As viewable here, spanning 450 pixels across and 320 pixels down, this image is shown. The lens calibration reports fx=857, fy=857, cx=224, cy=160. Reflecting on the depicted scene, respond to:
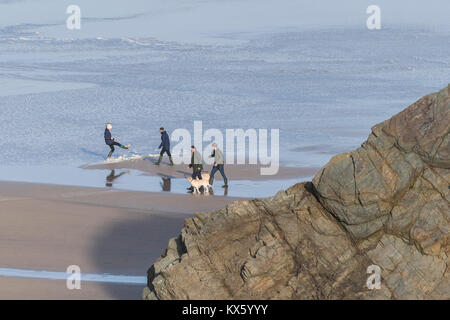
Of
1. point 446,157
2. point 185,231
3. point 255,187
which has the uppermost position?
point 446,157

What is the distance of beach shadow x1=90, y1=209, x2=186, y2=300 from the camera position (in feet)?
48.7

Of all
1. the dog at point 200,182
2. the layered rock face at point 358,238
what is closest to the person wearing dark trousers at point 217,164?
the dog at point 200,182

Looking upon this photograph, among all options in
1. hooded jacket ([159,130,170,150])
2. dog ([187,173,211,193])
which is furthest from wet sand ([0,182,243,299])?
hooded jacket ([159,130,170,150])

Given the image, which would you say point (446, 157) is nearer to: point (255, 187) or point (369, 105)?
point (255, 187)

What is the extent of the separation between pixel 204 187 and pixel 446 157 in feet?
41.7

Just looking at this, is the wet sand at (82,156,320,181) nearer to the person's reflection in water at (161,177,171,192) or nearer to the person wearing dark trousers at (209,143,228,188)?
the person's reflection in water at (161,177,171,192)

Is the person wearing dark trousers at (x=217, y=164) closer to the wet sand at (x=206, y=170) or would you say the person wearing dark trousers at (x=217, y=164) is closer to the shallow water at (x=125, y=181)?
the shallow water at (x=125, y=181)

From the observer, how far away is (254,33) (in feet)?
218

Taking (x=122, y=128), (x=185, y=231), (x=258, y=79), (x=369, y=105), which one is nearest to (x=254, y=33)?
(x=258, y=79)

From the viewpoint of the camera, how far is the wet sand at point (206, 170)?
26531 mm

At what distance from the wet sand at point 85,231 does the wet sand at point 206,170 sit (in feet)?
9.79

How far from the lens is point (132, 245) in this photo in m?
17.7

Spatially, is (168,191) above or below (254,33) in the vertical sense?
below
